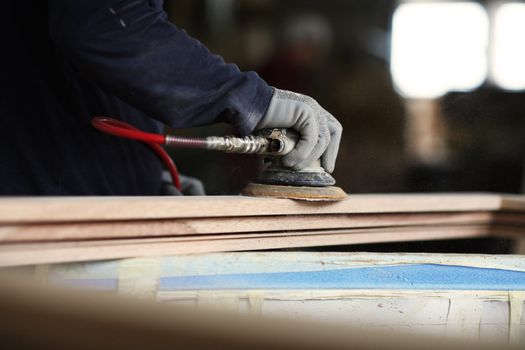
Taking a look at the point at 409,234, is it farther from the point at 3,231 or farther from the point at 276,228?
the point at 3,231

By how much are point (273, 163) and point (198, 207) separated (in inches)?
9.0

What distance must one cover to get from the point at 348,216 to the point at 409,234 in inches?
7.8

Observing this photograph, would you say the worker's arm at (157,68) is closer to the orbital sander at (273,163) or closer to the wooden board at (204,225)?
the orbital sander at (273,163)

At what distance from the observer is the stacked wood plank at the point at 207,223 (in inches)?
32.4

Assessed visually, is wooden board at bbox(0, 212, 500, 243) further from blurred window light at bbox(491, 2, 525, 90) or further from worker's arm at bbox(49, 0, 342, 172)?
blurred window light at bbox(491, 2, 525, 90)

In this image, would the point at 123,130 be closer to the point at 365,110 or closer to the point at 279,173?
the point at 279,173

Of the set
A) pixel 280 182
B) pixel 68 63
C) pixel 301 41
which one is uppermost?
pixel 68 63

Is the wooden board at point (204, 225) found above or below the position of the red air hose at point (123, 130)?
below

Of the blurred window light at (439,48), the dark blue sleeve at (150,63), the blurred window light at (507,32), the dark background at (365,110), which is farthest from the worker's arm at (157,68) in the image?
the blurred window light at (507,32)

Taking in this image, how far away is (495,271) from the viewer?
0.99 m

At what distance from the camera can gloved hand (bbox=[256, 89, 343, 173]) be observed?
1093mm

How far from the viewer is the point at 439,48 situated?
352 cm

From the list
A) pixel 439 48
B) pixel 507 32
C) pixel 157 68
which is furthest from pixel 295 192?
pixel 507 32

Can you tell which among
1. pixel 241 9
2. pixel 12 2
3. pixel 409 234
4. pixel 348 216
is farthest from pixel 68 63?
pixel 241 9
